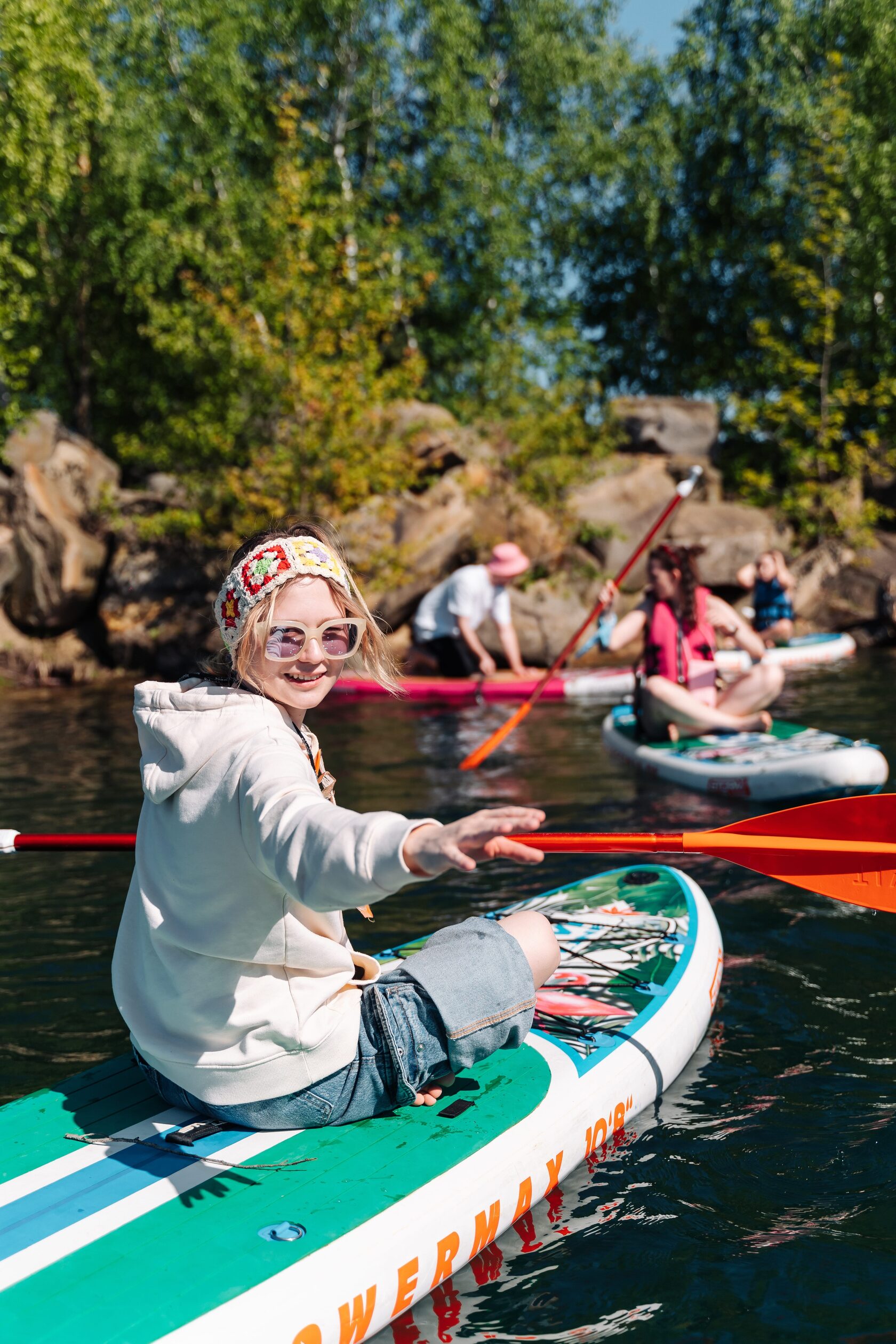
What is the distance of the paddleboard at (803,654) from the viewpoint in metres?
12.7

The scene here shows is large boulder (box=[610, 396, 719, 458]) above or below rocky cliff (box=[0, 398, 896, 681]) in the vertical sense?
above

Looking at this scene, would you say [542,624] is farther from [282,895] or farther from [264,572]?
[282,895]

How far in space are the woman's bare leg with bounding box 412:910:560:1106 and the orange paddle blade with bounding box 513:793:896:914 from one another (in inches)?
14.2

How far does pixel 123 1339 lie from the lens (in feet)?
5.93

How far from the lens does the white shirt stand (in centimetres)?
1123

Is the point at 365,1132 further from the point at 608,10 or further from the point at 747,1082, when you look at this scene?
the point at 608,10

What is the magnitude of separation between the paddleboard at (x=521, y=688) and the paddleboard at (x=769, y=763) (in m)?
3.25

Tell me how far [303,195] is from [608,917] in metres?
14.3

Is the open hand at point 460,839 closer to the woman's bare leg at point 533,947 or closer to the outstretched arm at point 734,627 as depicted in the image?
the woman's bare leg at point 533,947

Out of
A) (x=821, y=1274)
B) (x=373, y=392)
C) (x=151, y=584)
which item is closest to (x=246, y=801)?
(x=821, y=1274)

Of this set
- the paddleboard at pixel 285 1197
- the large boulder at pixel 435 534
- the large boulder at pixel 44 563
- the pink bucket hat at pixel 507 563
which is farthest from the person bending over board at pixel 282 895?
the large boulder at pixel 44 563

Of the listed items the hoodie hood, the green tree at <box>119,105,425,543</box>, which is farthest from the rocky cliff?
the hoodie hood

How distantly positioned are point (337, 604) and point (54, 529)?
49.6ft

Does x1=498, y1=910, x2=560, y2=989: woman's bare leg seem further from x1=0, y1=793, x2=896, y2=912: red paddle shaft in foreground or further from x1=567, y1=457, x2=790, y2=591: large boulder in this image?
x1=567, y1=457, x2=790, y2=591: large boulder
